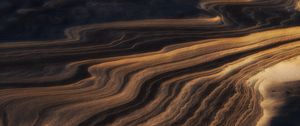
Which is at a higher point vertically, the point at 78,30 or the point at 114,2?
the point at 114,2

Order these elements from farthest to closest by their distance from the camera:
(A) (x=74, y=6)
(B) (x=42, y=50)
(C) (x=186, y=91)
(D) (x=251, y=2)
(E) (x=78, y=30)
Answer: (D) (x=251, y=2), (A) (x=74, y=6), (E) (x=78, y=30), (B) (x=42, y=50), (C) (x=186, y=91)

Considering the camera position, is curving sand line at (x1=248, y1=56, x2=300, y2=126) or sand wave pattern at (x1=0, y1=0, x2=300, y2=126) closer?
sand wave pattern at (x1=0, y1=0, x2=300, y2=126)

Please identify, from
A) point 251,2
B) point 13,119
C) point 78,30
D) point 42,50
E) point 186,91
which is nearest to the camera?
point 13,119

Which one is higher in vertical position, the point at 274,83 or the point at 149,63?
the point at 149,63

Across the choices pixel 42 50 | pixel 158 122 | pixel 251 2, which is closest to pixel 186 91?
pixel 158 122

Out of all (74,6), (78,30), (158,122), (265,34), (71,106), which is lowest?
(158,122)

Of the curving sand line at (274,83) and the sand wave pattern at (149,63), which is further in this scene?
the curving sand line at (274,83)

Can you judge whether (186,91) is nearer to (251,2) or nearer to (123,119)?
(123,119)

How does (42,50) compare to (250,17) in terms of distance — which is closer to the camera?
(42,50)
